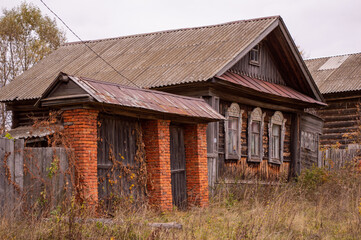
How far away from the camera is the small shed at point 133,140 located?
34.4 feet

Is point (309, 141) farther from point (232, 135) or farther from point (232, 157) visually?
point (232, 157)

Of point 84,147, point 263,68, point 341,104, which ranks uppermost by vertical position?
point 263,68

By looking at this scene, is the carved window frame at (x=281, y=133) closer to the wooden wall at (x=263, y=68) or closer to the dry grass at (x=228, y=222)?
the wooden wall at (x=263, y=68)

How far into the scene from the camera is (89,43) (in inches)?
896

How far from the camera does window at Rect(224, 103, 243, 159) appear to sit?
677 inches

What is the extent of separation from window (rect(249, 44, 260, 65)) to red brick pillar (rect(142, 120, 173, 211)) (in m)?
7.23

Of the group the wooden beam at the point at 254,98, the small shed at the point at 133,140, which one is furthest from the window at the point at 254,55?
the small shed at the point at 133,140

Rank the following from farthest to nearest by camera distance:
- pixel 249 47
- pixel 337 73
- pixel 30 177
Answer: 1. pixel 337 73
2. pixel 249 47
3. pixel 30 177

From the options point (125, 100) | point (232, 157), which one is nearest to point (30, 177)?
point (125, 100)

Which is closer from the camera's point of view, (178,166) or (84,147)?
(84,147)

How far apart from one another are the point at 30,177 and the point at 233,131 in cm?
898

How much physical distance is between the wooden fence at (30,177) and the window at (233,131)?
7.69 metres

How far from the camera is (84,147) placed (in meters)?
10.4

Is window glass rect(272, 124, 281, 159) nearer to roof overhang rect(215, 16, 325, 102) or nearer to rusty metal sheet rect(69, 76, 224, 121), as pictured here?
roof overhang rect(215, 16, 325, 102)
